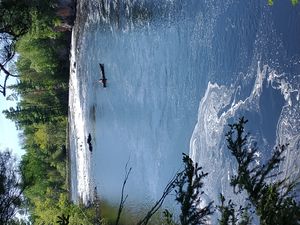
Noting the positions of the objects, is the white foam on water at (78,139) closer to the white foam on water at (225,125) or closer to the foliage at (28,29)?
the foliage at (28,29)

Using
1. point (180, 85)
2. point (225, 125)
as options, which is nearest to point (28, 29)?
point (180, 85)

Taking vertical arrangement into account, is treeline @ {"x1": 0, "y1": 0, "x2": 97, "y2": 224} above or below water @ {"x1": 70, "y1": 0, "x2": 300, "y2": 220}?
above

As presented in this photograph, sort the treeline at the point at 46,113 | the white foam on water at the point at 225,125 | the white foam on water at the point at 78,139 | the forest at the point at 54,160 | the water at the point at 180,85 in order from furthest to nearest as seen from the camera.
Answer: the white foam on water at the point at 78,139 < the treeline at the point at 46,113 < the water at the point at 180,85 < the white foam on water at the point at 225,125 < the forest at the point at 54,160

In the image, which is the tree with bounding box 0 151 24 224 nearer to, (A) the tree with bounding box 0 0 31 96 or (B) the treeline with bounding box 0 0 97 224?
(A) the tree with bounding box 0 0 31 96

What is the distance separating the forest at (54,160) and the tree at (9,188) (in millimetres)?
33

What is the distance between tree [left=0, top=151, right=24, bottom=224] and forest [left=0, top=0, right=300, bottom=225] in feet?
0.11

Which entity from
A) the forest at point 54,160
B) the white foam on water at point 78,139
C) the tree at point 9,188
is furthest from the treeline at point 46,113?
the tree at point 9,188

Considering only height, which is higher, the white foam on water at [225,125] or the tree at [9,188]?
the white foam on water at [225,125]

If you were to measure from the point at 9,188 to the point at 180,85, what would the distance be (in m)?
13.9

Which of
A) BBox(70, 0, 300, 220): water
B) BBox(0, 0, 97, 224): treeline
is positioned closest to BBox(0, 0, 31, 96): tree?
BBox(70, 0, 300, 220): water

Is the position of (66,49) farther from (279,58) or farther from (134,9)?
(279,58)

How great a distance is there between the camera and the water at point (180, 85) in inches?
825

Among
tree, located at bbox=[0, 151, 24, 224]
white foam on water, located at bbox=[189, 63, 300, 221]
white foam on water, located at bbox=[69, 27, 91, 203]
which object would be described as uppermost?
white foam on water, located at bbox=[69, 27, 91, 203]

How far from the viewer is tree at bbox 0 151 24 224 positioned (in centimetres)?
1575
